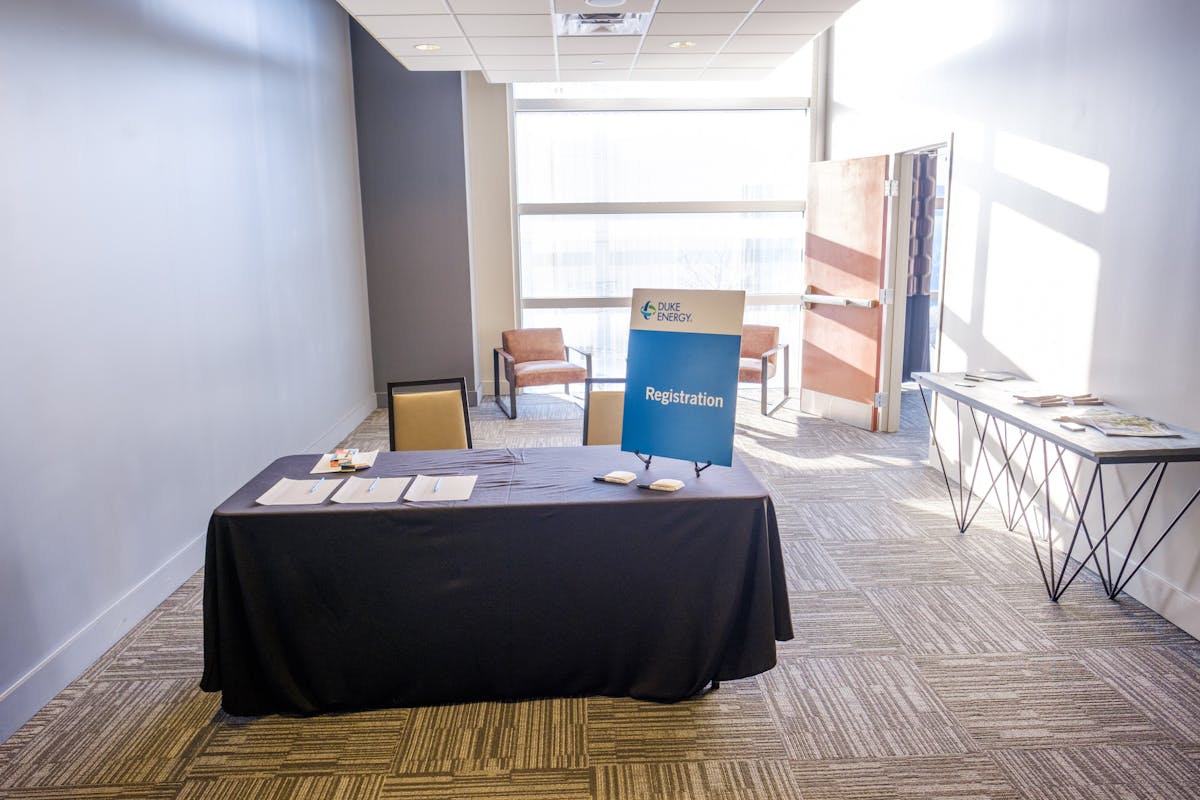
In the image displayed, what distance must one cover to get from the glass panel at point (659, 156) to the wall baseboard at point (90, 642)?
209 inches

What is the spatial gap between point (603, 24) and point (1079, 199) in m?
3.12

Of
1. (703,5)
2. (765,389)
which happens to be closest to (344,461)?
(703,5)

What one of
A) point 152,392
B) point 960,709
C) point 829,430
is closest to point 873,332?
point 829,430

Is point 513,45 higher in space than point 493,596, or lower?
higher

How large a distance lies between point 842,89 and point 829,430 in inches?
117

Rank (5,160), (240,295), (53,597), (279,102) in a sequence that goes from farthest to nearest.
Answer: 1. (279,102)
2. (240,295)
3. (53,597)
4. (5,160)

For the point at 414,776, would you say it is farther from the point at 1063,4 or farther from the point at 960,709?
the point at 1063,4

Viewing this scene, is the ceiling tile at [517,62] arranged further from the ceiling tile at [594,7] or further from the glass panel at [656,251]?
the glass panel at [656,251]

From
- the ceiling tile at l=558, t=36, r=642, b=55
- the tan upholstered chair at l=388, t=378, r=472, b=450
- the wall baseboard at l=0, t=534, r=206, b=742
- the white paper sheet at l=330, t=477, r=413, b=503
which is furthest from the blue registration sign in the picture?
the ceiling tile at l=558, t=36, r=642, b=55

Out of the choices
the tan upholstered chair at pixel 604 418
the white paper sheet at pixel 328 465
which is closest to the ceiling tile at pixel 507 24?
the tan upholstered chair at pixel 604 418

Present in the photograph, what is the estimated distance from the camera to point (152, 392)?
3.72 m

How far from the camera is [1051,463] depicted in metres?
4.41

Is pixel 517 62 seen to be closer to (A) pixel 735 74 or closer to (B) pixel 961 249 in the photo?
(A) pixel 735 74

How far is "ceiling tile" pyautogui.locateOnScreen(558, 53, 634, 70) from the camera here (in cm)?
642
